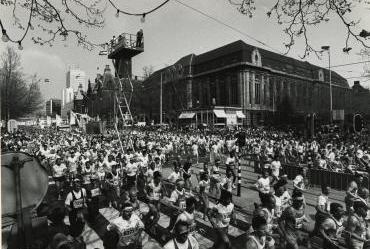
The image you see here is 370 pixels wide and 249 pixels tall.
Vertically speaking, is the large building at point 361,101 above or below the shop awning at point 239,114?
above

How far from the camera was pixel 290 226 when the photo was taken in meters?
6.65

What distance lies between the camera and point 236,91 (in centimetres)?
5675

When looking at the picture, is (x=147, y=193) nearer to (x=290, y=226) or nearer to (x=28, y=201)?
(x=290, y=226)

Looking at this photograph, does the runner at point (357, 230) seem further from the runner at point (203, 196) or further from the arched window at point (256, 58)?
the arched window at point (256, 58)

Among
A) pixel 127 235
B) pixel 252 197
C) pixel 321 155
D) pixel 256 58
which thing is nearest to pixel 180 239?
pixel 127 235

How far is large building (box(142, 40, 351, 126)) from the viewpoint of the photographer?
52519mm

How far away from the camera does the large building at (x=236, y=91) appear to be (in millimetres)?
52519

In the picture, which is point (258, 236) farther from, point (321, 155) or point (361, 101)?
point (361, 101)

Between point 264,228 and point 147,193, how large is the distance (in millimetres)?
4885

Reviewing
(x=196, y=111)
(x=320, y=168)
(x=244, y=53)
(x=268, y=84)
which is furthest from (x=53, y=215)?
(x=268, y=84)

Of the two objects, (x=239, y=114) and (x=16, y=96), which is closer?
(x=16, y=96)

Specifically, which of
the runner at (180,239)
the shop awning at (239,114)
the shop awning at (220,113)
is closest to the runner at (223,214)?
the runner at (180,239)

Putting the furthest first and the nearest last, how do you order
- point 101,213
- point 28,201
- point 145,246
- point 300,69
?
point 300,69 < point 101,213 < point 145,246 < point 28,201

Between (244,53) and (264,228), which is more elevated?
(244,53)
